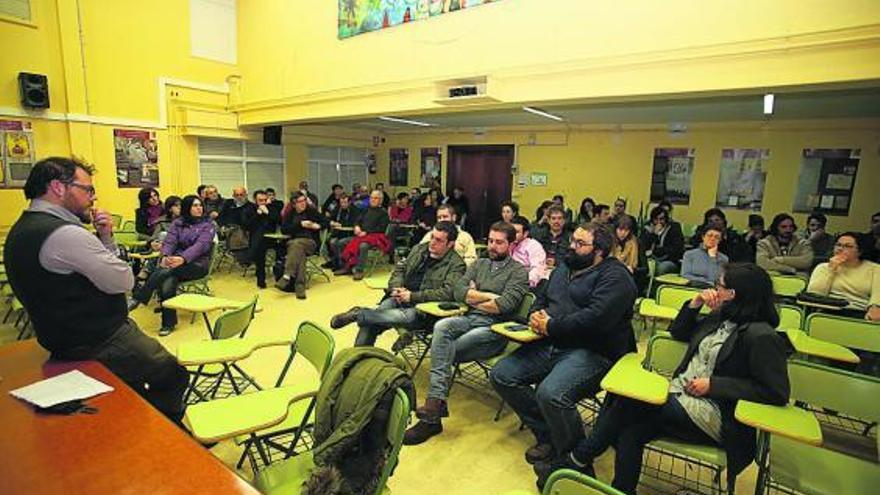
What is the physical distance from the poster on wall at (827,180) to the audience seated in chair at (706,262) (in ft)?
13.5

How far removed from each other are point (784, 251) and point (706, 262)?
1.56 metres

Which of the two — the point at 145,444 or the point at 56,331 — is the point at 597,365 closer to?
the point at 145,444

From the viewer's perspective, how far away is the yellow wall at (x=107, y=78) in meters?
6.71

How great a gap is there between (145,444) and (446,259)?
2522 mm

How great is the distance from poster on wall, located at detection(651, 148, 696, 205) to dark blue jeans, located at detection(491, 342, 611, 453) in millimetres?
6772

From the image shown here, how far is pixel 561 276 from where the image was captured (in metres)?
2.97

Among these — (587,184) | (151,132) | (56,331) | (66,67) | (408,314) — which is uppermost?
(66,67)

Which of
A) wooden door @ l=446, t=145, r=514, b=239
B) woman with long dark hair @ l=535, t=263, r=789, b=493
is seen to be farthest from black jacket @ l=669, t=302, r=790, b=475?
wooden door @ l=446, t=145, r=514, b=239

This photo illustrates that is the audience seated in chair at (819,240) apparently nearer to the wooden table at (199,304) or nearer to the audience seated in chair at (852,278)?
the audience seated in chair at (852,278)

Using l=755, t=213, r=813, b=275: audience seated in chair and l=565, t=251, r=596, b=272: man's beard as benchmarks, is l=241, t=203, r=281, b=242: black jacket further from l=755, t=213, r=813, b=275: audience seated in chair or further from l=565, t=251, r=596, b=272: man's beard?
l=755, t=213, r=813, b=275: audience seated in chair

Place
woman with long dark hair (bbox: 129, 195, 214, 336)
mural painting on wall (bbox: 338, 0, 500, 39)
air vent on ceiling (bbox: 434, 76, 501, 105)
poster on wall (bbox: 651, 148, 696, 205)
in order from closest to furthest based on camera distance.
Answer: woman with long dark hair (bbox: 129, 195, 214, 336) < air vent on ceiling (bbox: 434, 76, 501, 105) < mural painting on wall (bbox: 338, 0, 500, 39) < poster on wall (bbox: 651, 148, 696, 205)

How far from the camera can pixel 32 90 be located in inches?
258

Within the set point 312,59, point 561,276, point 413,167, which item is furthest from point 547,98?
point 413,167

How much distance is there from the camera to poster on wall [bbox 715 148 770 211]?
7.55 metres
